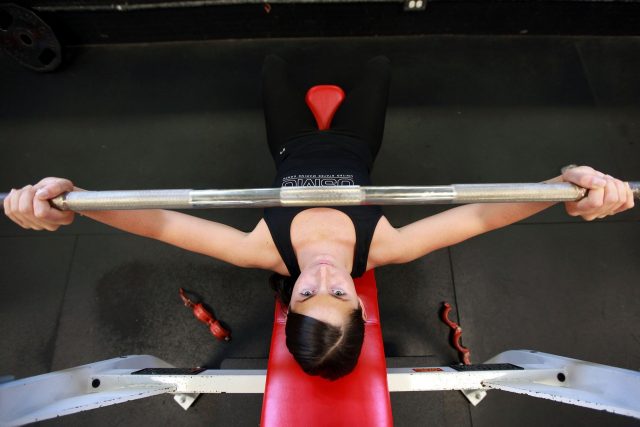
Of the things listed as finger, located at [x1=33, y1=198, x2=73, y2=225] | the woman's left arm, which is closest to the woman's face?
the woman's left arm

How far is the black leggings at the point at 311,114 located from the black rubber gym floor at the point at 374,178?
0.49m

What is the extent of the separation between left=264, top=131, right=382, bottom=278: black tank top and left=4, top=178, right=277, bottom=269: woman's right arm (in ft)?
0.29

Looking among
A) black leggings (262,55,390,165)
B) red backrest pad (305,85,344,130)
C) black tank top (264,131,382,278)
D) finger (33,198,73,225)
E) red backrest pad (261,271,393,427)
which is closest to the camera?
finger (33,198,73,225)

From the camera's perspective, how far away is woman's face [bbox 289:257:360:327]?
1.26m

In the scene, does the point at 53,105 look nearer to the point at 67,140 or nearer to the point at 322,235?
the point at 67,140

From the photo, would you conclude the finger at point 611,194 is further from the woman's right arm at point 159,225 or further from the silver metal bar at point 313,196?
the woman's right arm at point 159,225

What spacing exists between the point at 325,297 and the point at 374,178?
134 centimetres

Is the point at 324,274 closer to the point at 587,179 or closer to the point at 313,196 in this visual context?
the point at 313,196

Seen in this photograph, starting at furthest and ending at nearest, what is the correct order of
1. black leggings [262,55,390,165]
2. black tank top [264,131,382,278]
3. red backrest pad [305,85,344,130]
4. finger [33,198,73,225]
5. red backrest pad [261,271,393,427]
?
red backrest pad [305,85,344,130] < black leggings [262,55,390,165] < black tank top [264,131,382,278] < red backrest pad [261,271,393,427] < finger [33,198,73,225]

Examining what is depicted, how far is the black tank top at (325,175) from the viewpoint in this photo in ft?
5.15

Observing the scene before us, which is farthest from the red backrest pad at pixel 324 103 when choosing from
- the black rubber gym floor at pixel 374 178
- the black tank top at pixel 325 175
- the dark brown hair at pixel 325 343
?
the dark brown hair at pixel 325 343

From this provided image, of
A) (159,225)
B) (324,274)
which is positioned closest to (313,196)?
(324,274)

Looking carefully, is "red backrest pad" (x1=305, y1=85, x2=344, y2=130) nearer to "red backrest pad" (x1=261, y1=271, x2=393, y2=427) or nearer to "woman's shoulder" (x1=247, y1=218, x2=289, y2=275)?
"woman's shoulder" (x1=247, y1=218, x2=289, y2=275)

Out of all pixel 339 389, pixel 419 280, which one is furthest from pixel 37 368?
pixel 419 280
